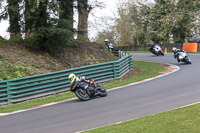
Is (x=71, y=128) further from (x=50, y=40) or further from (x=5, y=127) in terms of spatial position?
(x=50, y=40)

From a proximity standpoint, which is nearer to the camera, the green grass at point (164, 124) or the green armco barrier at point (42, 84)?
the green grass at point (164, 124)

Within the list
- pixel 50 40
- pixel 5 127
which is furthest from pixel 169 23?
pixel 5 127

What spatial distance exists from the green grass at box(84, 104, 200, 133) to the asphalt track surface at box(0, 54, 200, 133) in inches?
25.4

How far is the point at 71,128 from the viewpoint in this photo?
787 centimetres

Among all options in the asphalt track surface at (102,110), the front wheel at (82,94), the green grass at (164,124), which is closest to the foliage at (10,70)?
the asphalt track surface at (102,110)

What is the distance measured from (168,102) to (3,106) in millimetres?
6496

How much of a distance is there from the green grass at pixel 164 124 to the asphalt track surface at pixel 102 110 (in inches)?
25.4

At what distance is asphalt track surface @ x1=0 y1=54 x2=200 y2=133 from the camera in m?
8.32

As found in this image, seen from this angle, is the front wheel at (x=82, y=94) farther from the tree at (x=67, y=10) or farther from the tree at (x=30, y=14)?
the tree at (x=67, y=10)

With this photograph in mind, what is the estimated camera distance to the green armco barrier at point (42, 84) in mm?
13023

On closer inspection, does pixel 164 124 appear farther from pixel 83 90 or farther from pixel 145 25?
pixel 145 25

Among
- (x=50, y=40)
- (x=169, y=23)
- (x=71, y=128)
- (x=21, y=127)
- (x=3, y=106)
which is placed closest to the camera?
(x=71, y=128)

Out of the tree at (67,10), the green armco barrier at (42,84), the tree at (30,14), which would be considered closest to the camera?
the green armco barrier at (42,84)

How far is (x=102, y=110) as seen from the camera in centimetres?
968
